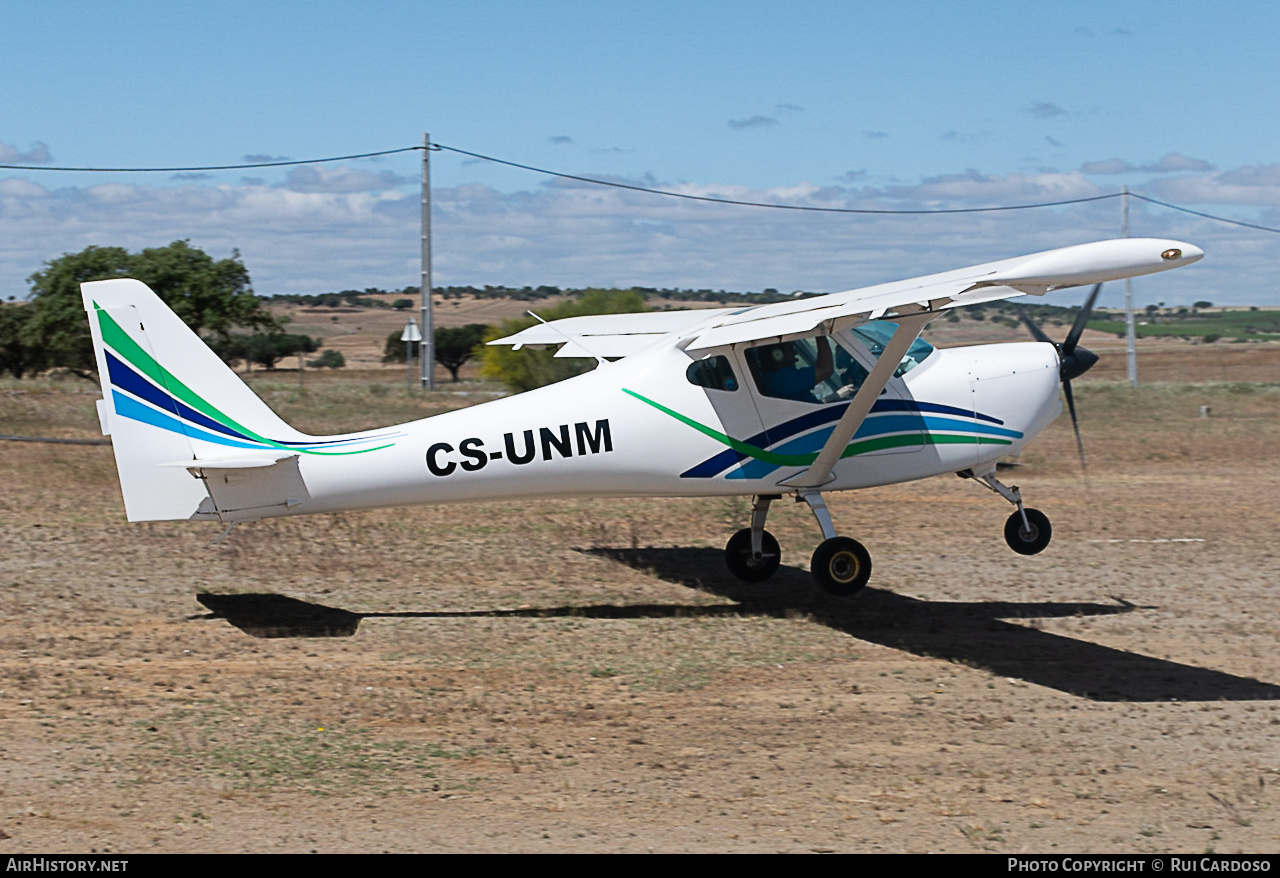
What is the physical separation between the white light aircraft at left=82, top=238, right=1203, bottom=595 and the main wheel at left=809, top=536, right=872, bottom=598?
0.05 ft

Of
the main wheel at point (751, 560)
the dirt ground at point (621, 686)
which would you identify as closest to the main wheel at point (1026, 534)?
the dirt ground at point (621, 686)

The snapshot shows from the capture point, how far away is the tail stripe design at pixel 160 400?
991 centimetres

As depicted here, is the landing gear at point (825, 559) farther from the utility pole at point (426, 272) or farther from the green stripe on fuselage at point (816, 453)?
the utility pole at point (426, 272)

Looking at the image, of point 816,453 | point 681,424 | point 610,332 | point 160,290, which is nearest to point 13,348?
point 160,290

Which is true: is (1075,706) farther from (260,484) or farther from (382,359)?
(382,359)

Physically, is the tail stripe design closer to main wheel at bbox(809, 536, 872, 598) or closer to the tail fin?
the tail fin

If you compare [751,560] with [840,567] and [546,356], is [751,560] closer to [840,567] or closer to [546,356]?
[840,567]

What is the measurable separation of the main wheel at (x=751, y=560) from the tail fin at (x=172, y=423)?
4.28m

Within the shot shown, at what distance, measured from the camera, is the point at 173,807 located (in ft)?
21.0

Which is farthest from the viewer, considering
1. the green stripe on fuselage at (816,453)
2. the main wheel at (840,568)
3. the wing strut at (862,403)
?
the green stripe on fuselage at (816,453)

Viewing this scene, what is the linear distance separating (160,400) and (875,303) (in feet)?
18.9

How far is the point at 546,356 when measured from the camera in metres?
35.0

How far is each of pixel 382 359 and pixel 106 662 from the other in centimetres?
7129

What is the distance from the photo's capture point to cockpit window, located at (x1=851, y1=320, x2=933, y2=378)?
11.5m
